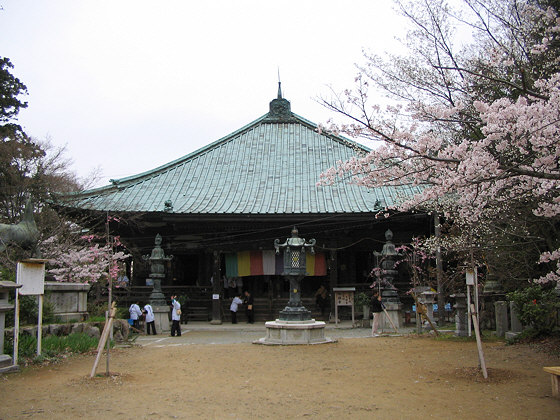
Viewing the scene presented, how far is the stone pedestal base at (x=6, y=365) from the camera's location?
27.6ft

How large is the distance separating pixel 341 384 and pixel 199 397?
7.29 feet

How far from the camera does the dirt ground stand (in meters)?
6.12

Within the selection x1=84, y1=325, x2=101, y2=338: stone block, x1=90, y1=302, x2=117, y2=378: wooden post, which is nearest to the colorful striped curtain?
x1=84, y1=325, x2=101, y2=338: stone block

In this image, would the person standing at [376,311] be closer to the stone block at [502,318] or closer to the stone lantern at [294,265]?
the stone lantern at [294,265]

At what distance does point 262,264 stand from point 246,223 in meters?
1.88

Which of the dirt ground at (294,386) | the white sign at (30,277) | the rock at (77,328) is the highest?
the white sign at (30,277)

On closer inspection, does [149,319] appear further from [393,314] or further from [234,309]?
[393,314]

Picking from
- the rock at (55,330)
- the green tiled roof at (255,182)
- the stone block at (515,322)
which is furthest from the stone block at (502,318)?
the rock at (55,330)

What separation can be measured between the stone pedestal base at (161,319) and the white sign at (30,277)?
8841 millimetres

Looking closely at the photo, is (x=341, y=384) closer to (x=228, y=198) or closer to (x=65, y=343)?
(x=65, y=343)

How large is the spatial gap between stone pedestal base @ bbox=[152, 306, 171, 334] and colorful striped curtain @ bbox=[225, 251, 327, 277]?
14.2ft

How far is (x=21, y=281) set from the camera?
9.08m

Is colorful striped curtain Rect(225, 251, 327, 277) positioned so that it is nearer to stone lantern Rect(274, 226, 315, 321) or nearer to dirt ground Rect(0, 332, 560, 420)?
stone lantern Rect(274, 226, 315, 321)

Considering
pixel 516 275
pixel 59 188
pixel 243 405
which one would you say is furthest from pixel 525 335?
pixel 59 188
